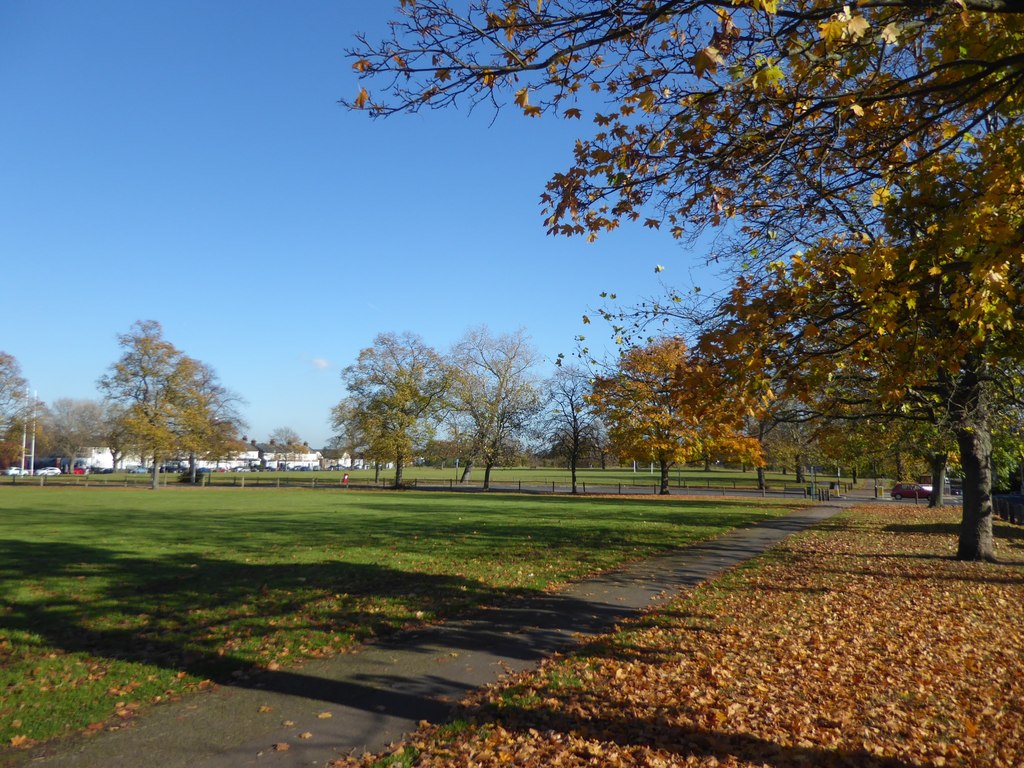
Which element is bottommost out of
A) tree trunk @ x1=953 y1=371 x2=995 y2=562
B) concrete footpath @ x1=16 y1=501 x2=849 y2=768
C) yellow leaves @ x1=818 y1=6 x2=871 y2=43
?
concrete footpath @ x1=16 y1=501 x2=849 y2=768

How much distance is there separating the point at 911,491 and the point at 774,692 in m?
48.4

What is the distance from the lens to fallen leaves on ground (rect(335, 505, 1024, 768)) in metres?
4.74

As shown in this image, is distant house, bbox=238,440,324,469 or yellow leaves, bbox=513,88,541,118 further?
distant house, bbox=238,440,324,469

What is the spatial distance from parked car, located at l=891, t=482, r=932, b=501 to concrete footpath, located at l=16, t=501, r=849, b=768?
4440 cm

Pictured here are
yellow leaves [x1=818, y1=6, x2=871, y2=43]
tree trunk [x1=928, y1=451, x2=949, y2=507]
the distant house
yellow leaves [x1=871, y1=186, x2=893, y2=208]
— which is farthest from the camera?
the distant house

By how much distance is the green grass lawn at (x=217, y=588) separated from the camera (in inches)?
249

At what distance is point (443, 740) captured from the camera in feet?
16.3

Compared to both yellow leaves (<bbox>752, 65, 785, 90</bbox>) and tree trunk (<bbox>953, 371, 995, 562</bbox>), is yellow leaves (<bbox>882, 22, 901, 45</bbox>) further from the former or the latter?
tree trunk (<bbox>953, 371, 995, 562</bbox>)

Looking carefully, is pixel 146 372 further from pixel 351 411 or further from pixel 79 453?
pixel 79 453

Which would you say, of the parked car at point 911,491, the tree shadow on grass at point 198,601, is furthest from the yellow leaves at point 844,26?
the parked car at point 911,491

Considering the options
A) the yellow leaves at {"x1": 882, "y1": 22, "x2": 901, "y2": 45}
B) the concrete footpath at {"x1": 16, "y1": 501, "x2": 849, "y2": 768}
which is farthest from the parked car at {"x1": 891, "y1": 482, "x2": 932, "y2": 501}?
the yellow leaves at {"x1": 882, "y1": 22, "x2": 901, "y2": 45}

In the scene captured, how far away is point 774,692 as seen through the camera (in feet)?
19.4

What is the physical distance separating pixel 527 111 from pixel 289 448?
6362 inches

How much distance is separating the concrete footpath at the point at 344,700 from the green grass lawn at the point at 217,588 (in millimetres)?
441
